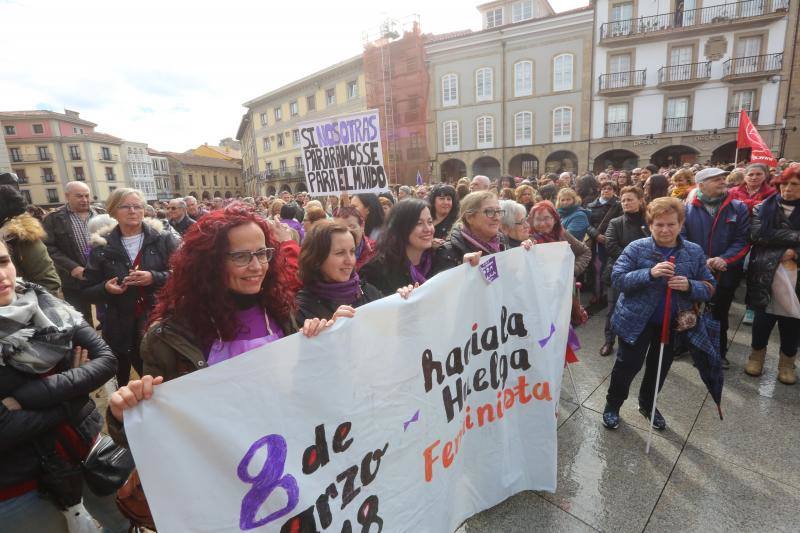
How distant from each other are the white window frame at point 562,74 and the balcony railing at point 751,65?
7031 millimetres

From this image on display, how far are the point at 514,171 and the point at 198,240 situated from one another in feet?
85.8

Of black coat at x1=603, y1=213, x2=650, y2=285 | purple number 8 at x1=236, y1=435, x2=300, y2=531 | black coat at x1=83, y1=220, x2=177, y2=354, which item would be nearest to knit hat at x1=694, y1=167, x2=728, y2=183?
black coat at x1=603, y1=213, x2=650, y2=285

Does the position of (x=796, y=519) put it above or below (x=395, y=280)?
below

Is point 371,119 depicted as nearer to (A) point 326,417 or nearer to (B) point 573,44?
(A) point 326,417

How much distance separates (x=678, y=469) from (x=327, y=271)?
250 centimetres

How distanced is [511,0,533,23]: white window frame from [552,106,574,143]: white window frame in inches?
308

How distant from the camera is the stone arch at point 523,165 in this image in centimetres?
2511

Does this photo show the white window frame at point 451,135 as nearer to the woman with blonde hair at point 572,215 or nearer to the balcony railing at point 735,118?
the balcony railing at point 735,118

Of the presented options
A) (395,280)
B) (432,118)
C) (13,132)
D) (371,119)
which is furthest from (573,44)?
(13,132)

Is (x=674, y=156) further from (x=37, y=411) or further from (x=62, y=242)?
(x=37, y=411)

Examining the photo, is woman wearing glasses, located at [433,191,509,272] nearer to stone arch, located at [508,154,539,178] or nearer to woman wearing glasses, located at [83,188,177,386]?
woman wearing glasses, located at [83,188,177,386]

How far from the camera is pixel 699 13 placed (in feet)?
64.8

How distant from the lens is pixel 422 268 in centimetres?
274

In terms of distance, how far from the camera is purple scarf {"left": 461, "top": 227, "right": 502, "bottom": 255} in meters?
2.67
